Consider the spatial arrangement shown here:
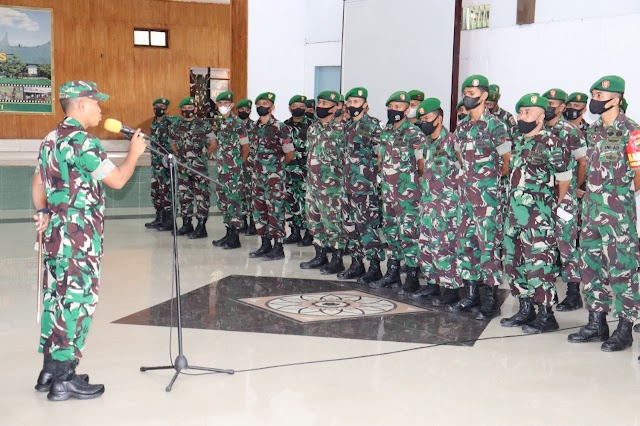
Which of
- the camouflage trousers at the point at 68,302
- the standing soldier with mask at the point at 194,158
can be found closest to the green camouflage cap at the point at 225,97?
the standing soldier with mask at the point at 194,158

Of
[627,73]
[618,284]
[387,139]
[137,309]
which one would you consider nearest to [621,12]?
[627,73]

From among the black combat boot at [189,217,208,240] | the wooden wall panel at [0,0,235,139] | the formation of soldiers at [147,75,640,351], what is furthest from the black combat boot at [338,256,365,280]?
the wooden wall panel at [0,0,235,139]

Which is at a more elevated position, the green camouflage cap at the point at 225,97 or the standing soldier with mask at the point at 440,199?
the green camouflage cap at the point at 225,97

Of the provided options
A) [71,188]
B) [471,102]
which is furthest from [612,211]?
[71,188]

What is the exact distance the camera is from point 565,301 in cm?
704

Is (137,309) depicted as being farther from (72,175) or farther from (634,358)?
(634,358)

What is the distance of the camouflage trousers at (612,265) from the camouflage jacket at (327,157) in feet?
9.18

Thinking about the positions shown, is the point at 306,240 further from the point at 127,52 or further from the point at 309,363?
the point at 127,52

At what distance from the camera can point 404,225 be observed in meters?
7.31

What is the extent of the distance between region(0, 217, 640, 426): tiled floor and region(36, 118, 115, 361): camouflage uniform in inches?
17.6

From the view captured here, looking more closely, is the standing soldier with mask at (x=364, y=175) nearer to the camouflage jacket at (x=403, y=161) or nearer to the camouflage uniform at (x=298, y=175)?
the camouflage jacket at (x=403, y=161)

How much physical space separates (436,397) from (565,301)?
2.68 metres

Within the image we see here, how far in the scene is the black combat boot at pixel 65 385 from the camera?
178 inches

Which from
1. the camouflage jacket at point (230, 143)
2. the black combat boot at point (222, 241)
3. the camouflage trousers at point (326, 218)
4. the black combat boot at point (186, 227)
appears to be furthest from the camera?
the black combat boot at point (186, 227)
